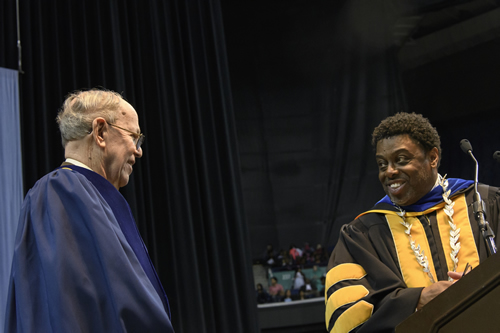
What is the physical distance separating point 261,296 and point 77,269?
4.44m

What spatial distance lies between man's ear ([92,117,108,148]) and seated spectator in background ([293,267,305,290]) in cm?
430

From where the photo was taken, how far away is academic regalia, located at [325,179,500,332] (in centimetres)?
188

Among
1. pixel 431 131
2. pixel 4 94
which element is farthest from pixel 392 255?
pixel 4 94

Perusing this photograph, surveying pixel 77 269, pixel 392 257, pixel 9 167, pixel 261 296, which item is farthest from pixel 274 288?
pixel 77 269

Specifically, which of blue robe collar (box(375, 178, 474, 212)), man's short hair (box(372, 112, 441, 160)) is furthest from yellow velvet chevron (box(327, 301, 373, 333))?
man's short hair (box(372, 112, 441, 160))

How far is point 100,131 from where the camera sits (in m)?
1.61

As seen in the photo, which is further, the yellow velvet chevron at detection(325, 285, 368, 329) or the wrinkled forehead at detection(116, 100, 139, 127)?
the yellow velvet chevron at detection(325, 285, 368, 329)

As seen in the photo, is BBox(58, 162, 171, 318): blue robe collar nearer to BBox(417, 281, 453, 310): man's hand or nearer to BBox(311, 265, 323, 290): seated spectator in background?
BBox(417, 281, 453, 310): man's hand

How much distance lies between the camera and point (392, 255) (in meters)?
2.10

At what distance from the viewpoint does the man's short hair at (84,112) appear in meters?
1.59

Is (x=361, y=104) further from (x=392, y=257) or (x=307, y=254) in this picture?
(x=392, y=257)

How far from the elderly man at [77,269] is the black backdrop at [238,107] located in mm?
2332

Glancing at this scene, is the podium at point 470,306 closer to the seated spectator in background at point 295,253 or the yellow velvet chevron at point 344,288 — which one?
the yellow velvet chevron at point 344,288

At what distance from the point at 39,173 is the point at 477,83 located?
175 inches
